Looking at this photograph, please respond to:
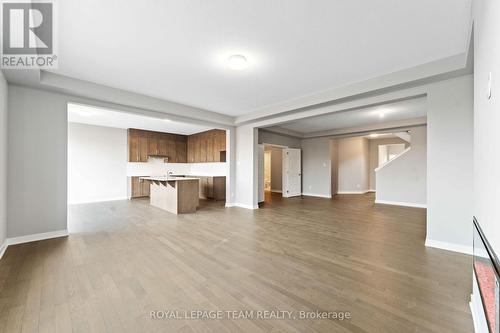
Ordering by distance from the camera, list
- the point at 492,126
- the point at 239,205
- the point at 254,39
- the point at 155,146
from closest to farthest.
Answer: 1. the point at 492,126
2. the point at 254,39
3. the point at 239,205
4. the point at 155,146

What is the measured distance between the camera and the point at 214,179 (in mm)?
7832

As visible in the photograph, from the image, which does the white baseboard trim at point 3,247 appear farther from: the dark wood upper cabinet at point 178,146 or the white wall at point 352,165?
the white wall at point 352,165

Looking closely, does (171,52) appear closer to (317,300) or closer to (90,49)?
(90,49)

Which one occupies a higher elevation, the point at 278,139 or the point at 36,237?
the point at 278,139

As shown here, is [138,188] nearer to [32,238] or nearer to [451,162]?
[32,238]

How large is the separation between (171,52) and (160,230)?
2.99m

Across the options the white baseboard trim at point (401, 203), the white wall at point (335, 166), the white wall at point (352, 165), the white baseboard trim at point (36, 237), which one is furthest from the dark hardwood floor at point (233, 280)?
the white wall at point (352, 165)

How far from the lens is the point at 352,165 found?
978 centimetres

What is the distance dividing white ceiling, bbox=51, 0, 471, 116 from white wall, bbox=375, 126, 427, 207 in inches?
185

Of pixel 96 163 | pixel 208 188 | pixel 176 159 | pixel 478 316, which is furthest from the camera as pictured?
pixel 176 159

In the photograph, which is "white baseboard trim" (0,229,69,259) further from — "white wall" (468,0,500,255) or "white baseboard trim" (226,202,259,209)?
"white wall" (468,0,500,255)

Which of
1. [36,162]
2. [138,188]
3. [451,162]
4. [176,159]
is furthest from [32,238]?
[451,162]

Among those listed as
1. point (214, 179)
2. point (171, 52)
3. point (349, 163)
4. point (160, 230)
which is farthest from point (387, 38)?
point (349, 163)

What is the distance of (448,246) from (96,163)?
9.42m
